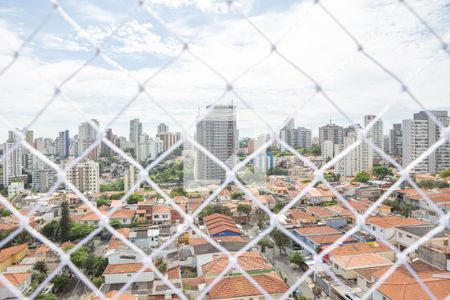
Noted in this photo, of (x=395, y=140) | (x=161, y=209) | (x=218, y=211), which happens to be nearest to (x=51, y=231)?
(x=161, y=209)

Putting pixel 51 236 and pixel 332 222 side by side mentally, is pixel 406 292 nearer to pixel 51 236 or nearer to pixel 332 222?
pixel 332 222

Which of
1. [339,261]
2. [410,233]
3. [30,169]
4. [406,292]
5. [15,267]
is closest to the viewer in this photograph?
[406,292]

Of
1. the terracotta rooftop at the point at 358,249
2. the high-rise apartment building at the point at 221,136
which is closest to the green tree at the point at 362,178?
the high-rise apartment building at the point at 221,136

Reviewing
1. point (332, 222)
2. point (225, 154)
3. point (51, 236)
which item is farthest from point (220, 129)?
point (51, 236)

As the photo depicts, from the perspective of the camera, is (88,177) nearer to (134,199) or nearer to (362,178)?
(134,199)

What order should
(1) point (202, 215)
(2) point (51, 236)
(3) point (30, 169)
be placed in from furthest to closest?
(3) point (30, 169) → (1) point (202, 215) → (2) point (51, 236)

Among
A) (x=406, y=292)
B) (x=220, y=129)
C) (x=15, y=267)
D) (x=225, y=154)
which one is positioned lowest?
(x=15, y=267)

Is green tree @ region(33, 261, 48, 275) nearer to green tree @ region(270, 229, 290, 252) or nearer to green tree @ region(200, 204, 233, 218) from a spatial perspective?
green tree @ region(270, 229, 290, 252)
